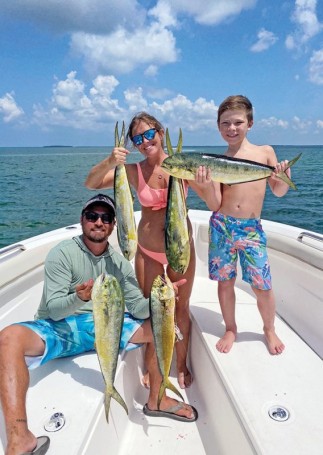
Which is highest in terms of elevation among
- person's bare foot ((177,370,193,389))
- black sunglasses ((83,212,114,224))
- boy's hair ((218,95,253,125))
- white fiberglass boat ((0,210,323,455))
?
boy's hair ((218,95,253,125))

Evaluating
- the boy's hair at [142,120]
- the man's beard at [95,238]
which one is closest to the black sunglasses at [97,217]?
the man's beard at [95,238]

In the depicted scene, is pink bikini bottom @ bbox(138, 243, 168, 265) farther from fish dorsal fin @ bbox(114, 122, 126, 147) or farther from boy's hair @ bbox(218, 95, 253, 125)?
boy's hair @ bbox(218, 95, 253, 125)

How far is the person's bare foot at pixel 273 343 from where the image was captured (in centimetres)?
273

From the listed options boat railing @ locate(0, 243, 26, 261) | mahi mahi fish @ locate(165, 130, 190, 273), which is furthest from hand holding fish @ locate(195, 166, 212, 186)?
boat railing @ locate(0, 243, 26, 261)

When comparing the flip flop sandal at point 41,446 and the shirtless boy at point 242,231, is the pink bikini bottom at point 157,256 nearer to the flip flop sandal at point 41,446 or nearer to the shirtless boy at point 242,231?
the shirtless boy at point 242,231

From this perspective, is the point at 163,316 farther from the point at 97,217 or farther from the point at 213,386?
the point at 213,386

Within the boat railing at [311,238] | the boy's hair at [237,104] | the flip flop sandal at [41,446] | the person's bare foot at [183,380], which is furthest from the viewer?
the boat railing at [311,238]

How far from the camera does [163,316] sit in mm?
1877

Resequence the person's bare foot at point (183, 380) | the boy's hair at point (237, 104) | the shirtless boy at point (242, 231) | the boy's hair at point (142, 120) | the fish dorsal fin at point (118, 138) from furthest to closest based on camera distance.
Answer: the person's bare foot at point (183, 380), the shirtless boy at point (242, 231), the boy's hair at point (237, 104), the boy's hair at point (142, 120), the fish dorsal fin at point (118, 138)

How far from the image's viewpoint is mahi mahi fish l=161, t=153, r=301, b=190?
184 cm

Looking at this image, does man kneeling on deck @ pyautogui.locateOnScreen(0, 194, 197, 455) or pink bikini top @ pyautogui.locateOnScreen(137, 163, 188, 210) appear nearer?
man kneeling on deck @ pyautogui.locateOnScreen(0, 194, 197, 455)

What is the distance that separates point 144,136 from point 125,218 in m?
0.67

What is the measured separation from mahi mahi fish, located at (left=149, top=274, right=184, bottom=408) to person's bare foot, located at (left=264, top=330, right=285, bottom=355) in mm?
1113

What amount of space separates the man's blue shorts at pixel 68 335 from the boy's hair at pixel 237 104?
173 cm
